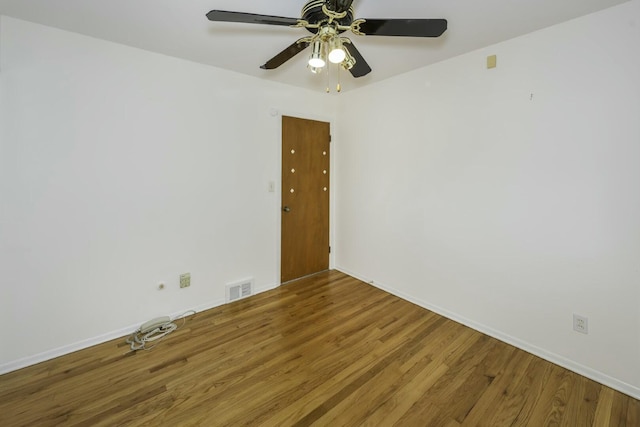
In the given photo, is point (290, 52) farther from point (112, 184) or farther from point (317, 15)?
point (112, 184)

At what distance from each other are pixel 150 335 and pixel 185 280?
0.53 meters

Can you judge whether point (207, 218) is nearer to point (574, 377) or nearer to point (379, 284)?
point (379, 284)

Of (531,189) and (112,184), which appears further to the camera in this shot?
(112,184)

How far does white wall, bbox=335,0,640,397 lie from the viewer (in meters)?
1.73

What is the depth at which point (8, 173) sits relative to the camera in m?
→ 1.85

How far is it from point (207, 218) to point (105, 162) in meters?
0.94

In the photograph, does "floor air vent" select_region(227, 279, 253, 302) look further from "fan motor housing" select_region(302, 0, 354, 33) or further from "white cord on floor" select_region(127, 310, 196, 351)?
"fan motor housing" select_region(302, 0, 354, 33)

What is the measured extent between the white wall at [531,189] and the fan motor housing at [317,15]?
1.49 metres

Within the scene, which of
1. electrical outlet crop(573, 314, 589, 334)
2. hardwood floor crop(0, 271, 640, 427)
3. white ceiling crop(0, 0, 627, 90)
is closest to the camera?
hardwood floor crop(0, 271, 640, 427)

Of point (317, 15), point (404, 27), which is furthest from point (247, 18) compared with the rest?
point (404, 27)

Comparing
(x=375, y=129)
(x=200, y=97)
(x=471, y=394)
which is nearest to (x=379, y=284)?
(x=471, y=394)

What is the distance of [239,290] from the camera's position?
3.00 meters

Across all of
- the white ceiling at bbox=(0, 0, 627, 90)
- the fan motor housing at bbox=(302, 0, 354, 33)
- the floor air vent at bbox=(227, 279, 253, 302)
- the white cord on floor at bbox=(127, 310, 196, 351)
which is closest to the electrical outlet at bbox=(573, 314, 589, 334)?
the white ceiling at bbox=(0, 0, 627, 90)

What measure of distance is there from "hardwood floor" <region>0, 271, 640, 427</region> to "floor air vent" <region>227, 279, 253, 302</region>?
1.38 feet
